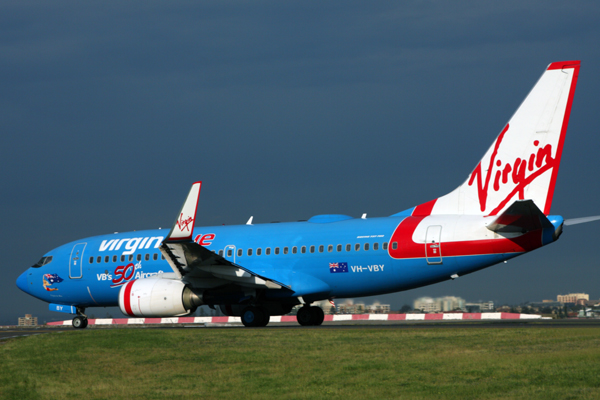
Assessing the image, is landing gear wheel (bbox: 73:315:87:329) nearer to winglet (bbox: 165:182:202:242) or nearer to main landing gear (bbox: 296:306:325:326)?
main landing gear (bbox: 296:306:325:326)

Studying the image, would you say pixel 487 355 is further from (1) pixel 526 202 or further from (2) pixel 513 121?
(2) pixel 513 121

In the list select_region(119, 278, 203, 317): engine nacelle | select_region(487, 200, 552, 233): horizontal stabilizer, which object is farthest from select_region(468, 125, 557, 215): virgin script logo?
select_region(119, 278, 203, 317): engine nacelle

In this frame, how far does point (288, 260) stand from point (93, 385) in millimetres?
14616

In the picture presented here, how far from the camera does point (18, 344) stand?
19.1m

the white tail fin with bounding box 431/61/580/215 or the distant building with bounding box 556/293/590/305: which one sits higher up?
the white tail fin with bounding box 431/61/580/215

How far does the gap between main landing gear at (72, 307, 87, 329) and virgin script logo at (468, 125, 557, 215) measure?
59.1ft

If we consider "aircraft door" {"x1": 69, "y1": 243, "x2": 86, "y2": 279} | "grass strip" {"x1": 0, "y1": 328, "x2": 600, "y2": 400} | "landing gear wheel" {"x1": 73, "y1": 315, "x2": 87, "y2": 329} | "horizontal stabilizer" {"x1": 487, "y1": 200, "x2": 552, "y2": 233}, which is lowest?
"grass strip" {"x1": 0, "y1": 328, "x2": 600, "y2": 400}

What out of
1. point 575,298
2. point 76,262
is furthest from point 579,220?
point 575,298

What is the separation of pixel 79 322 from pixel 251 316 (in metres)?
9.66

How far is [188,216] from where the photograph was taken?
2253 cm

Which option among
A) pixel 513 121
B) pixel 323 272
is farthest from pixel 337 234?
pixel 513 121

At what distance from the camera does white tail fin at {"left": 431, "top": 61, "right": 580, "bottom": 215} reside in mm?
23047

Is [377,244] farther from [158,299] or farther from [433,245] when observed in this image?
[158,299]

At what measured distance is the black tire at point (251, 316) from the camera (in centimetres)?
2588
